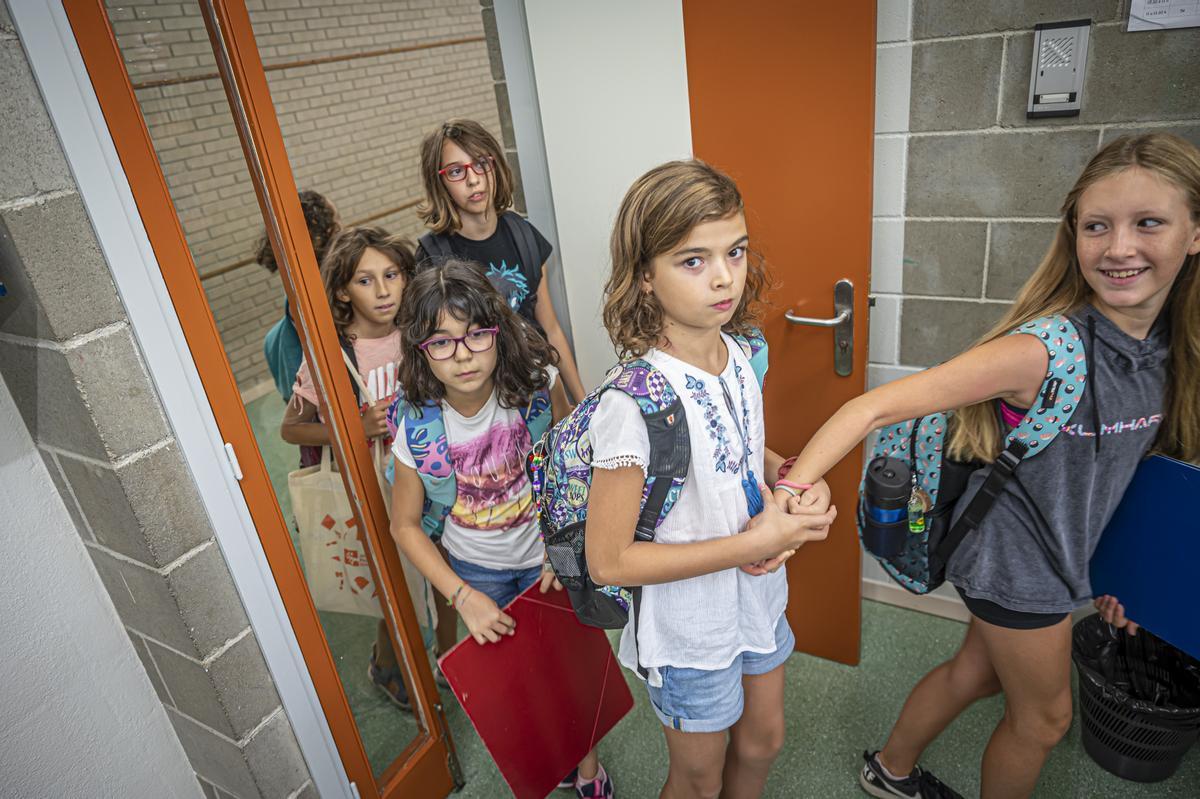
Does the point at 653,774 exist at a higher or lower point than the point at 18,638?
lower

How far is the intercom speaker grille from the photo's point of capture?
1721 millimetres

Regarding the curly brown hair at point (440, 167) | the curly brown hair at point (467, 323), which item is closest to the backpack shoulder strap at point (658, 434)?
the curly brown hair at point (467, 323)

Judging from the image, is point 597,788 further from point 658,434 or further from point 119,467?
point 119,467

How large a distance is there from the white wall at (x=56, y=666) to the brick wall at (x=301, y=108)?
0.42 metres

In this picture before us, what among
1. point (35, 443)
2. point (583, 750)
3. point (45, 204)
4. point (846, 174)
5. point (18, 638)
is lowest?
point (583, 750)

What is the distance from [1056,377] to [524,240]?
57.3 inches

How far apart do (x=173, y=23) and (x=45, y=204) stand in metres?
0.43

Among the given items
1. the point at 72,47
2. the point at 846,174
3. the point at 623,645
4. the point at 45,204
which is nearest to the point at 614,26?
the point at 846,174

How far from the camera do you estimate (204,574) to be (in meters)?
1.50

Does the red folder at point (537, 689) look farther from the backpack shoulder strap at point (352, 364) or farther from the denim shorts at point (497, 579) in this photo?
the backpack shoulder strap at point (352, 364)

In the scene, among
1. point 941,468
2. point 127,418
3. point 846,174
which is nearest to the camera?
point 127,418

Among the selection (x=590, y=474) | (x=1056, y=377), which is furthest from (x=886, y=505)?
(x=590, y=474)

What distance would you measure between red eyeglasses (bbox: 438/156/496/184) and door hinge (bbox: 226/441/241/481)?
1006 millimetres

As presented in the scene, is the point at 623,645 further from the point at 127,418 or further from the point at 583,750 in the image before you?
the point at 127,418
